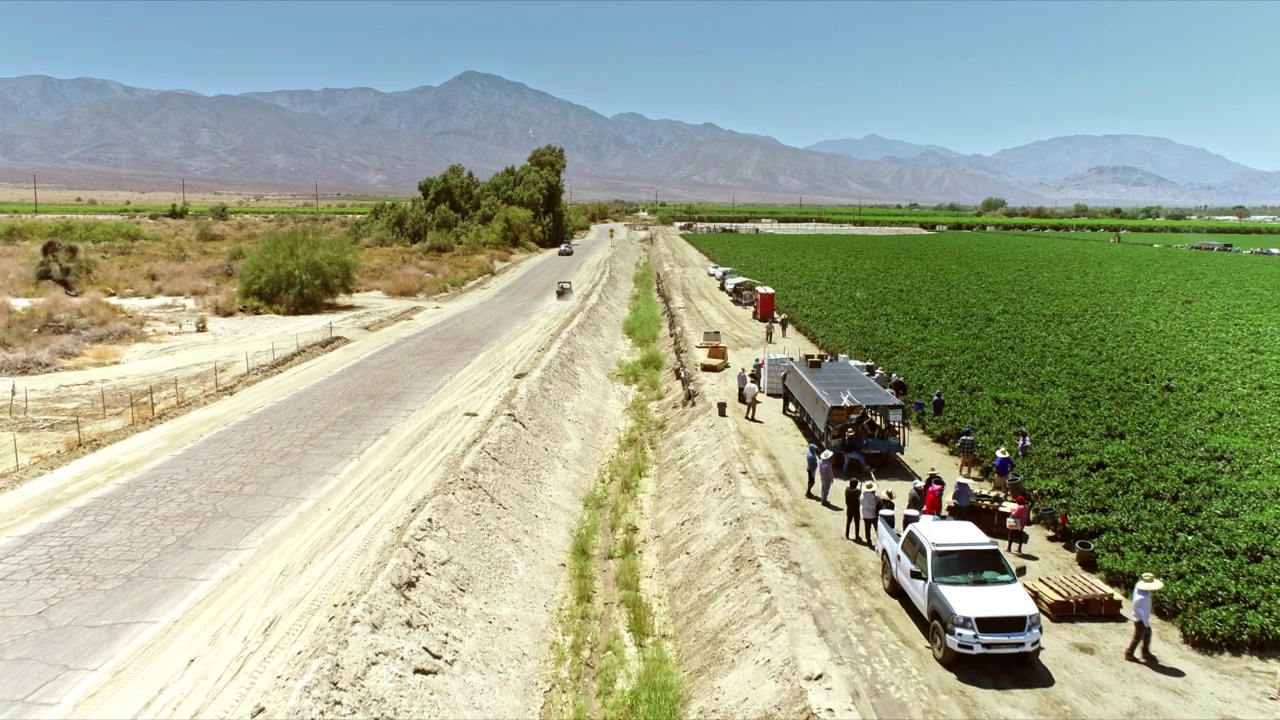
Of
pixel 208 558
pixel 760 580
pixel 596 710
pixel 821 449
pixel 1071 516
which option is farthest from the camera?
pixel 821 449

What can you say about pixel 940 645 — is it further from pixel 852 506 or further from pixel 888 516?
pixel 852 506

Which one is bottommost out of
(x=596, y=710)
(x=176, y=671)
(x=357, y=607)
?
(x=596, y=710)

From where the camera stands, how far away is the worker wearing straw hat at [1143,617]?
1363cm

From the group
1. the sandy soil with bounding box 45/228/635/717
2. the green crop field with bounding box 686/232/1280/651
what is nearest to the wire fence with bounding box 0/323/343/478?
the sandy soil with bounding box 45/228/635/717

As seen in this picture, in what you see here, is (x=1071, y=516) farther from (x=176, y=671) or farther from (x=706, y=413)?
(x=176, y=671)

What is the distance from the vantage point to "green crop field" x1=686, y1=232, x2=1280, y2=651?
16.9 meters

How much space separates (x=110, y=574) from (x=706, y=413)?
18.8 m

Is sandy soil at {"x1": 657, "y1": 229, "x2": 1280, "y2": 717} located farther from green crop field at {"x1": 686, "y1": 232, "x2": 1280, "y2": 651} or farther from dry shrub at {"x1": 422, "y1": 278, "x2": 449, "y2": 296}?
dry shrub at {"x1": 422, "y1": 278, "x2": 449, "y2": 296}

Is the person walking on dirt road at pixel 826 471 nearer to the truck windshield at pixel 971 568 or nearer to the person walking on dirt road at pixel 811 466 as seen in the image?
the person walking on dirt road at pixel 811 466

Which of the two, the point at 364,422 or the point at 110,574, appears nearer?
the point at 110,574

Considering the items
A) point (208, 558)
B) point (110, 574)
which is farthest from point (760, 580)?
point (110, 574)

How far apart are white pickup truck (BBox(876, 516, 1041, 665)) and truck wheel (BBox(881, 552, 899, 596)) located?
0.91 feet

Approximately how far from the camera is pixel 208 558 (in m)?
17.8

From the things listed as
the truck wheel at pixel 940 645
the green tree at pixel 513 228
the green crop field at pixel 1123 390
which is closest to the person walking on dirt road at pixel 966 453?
the green crop field at pixel 1123 390
